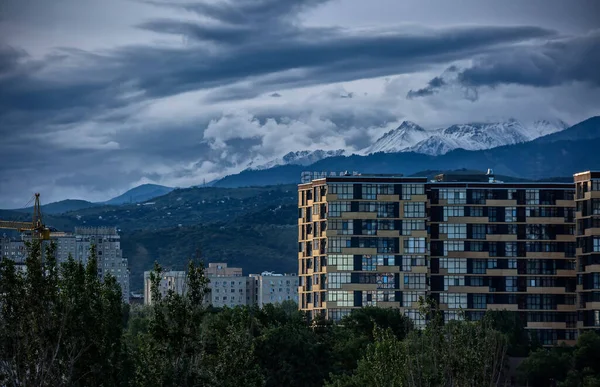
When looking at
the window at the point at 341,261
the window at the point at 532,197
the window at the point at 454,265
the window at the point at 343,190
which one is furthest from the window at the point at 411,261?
the window at the point at 532,197

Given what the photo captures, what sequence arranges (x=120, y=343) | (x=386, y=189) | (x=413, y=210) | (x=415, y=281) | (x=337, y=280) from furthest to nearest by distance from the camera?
1. (x=386, y=189)
2. (x=413, y=210)
3. (x=415, y=281)
4. (x=337, y=280)
5. (x=120, y=343)

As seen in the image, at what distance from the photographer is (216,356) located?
260 ft

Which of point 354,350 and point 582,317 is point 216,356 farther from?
point 582,317

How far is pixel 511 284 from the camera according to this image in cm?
17550

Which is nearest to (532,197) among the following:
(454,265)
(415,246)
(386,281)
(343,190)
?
(454,265)

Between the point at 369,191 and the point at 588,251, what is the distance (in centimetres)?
2838

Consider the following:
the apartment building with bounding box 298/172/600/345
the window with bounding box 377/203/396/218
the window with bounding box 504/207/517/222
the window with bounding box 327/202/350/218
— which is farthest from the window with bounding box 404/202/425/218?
the window with bounding box 504/207/517/222

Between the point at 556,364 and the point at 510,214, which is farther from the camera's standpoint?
the point at 510,214

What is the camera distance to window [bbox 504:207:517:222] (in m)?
176

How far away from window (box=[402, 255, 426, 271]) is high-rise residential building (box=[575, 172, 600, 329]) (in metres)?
19.9

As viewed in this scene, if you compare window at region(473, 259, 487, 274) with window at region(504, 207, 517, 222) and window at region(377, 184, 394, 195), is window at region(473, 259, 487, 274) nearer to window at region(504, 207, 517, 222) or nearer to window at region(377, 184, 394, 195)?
window at region(504, 207, 517, 222)

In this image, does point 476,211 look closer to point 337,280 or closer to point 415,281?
point 415,281

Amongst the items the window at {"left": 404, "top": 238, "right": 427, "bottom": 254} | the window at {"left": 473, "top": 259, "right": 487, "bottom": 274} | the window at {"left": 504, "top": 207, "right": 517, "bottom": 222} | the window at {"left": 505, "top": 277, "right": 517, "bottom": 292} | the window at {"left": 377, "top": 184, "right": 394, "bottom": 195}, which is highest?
the window at {"left": 377, "top": 184, "right": 394, "bottom": 195}

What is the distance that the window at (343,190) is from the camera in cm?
17200
